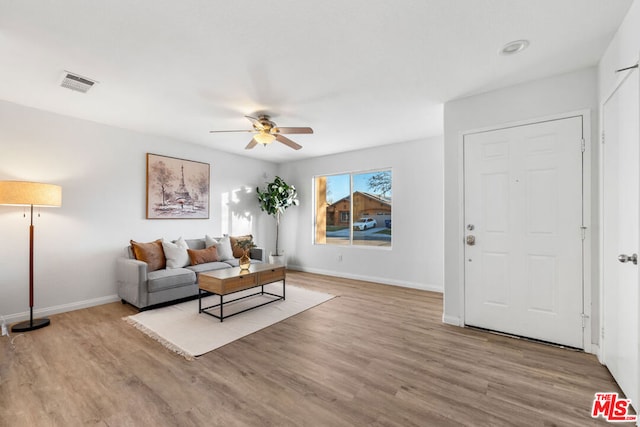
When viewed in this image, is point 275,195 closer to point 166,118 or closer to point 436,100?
point 166,118

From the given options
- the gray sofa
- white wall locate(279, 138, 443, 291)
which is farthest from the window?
the gray sofa

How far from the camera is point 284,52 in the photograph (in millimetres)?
2354

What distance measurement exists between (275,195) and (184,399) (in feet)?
15.1

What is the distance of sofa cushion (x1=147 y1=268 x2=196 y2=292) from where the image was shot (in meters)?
3.63

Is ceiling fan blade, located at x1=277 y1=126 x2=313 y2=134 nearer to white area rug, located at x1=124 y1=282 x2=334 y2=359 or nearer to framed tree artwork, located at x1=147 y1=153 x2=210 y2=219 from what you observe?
white area rug, located at x1=124 y1=282 x2=334 y2=359

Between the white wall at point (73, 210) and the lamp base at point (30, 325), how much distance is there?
0.94 ft

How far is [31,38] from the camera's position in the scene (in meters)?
2.14

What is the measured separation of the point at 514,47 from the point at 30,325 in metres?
5.52

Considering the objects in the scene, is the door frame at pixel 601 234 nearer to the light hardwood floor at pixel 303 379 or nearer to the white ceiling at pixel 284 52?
the light hardwood floor at pixel 303 379

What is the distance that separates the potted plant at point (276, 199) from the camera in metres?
6.22

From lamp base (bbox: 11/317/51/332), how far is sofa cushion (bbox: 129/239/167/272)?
3.70 ft

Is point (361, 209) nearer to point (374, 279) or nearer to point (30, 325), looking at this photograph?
point (374, 279)
